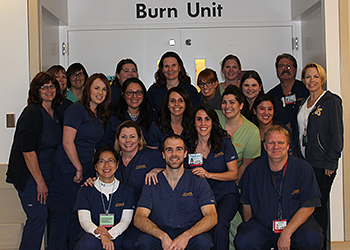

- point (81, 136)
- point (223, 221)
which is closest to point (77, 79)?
point (81, 136)

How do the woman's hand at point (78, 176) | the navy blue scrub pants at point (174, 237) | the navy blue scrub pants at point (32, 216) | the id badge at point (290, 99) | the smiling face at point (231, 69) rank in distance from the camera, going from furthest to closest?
the smiling face at point (231, 69), the id badge at point (290, 99), the woman's hand at point (78, 176), the navy blue scrub pants at point (32, 216), the navy blue scrub pants at point (174, 237)

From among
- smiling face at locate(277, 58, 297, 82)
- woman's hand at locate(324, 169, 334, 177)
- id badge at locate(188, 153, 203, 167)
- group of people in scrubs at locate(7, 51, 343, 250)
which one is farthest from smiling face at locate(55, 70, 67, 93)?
woman's hand at locate(324, 169, 334, 177)

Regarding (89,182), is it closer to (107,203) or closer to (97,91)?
(107,203)

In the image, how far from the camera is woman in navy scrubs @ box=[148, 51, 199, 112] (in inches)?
147

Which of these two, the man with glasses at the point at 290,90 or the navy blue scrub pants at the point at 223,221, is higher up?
the man with glasses at the point at 290,90

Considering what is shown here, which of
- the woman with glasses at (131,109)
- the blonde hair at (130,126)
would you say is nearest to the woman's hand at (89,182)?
the blonde hair at (130,126)

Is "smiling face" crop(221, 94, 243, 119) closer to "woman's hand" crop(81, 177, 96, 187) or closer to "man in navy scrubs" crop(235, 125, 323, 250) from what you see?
"man in navy scrubs" crop(235, 125, 323, 250)

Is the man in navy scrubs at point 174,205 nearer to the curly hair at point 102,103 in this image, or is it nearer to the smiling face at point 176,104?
the smiling face at point 176,104

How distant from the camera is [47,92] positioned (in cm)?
307

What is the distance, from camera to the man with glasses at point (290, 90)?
3.85m

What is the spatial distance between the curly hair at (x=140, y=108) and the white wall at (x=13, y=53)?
0.98 m

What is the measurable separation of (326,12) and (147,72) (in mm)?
2205

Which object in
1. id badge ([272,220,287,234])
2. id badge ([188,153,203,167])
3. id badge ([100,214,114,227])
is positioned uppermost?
id badge ([188,153,203,167])

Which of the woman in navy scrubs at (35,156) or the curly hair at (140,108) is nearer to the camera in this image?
the woman in navy scrubs at (35,156)
